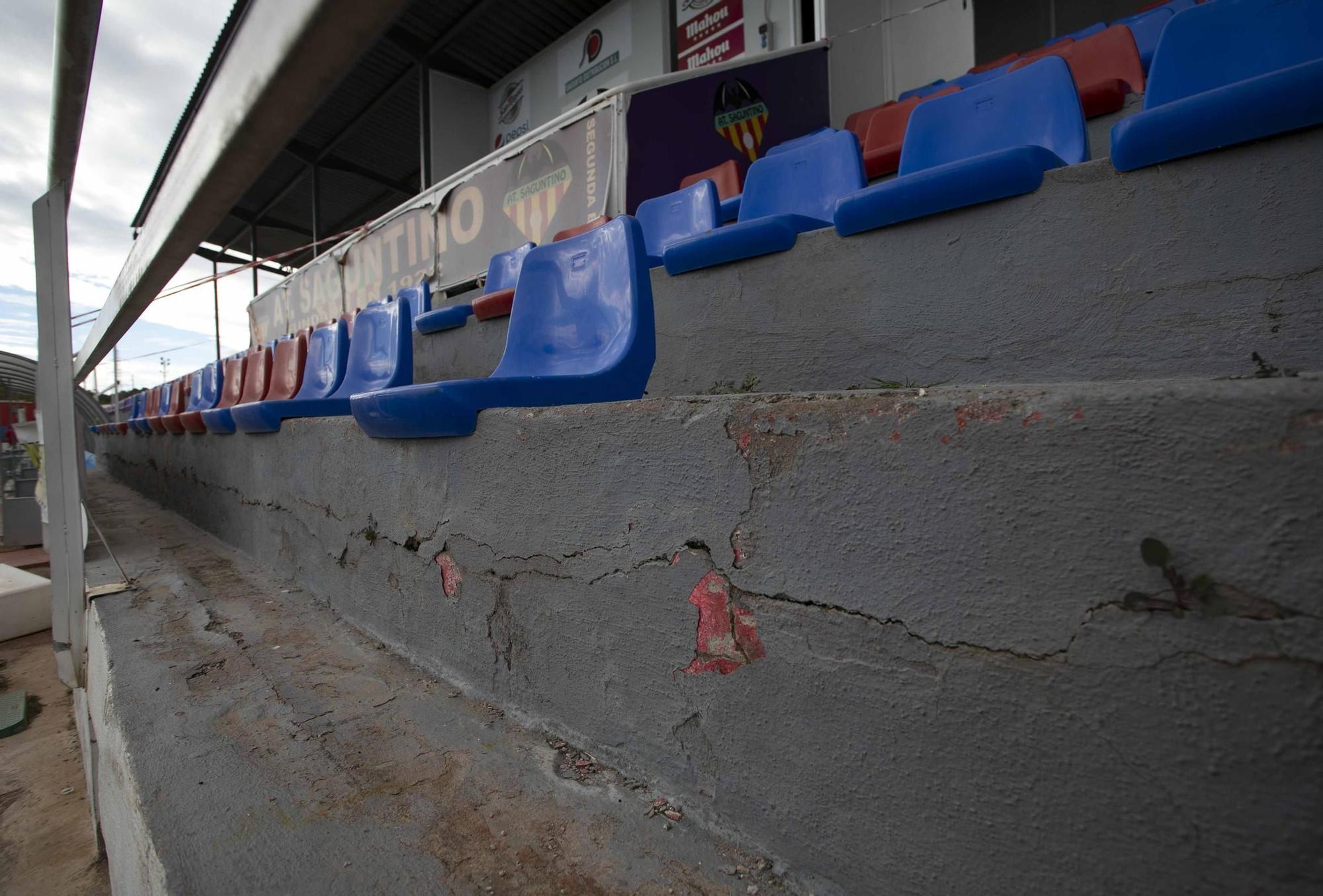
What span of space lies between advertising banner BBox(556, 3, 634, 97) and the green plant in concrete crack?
7.17 meters

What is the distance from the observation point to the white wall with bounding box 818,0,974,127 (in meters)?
5.38

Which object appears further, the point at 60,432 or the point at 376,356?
the point at 376,356

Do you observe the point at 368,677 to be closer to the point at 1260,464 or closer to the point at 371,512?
the point at 371,512

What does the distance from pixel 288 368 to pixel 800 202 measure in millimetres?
2845

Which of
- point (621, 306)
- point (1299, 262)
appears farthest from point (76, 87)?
point (1299, 262)

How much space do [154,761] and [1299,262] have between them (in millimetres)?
2155

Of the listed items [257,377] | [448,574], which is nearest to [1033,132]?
[448,574]

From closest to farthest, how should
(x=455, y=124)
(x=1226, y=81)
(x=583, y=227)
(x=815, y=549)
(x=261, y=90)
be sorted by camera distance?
(x=261, y=90) < (x=815, y=549) < (x=1226, y=81) < (x=583, y=227) < (x=455, y=124)

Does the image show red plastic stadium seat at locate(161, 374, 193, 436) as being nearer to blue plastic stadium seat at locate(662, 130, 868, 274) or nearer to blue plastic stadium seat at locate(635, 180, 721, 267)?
blue plastic stadium seat at locate(635, 180, 721, 267)

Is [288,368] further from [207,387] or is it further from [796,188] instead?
[796,188]

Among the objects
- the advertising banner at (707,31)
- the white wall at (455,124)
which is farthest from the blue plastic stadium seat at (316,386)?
the white wall at (455,124)

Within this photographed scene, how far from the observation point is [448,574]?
4.84ft

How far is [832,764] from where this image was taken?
808 millimetres

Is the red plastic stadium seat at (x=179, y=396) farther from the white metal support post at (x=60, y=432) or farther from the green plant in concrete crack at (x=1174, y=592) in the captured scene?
the green plant in concrete crack at (x=1174, y=592)
